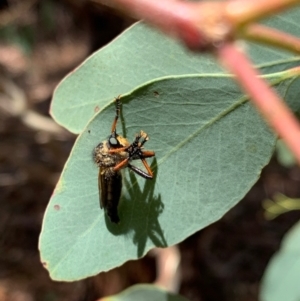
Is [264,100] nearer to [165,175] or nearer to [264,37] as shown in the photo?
[264,37]

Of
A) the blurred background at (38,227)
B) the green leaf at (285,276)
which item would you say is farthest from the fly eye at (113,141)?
the blurred background at (38,227)

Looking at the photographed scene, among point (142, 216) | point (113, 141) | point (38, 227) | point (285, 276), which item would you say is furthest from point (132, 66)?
point (38, 227)

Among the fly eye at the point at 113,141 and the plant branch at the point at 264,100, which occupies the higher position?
the plant branch at the point at 264,100

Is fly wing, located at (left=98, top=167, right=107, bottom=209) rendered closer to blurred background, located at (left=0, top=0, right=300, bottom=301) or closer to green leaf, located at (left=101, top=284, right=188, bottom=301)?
green leaf, located at (left=101, top=284, right=188, bottom=301)

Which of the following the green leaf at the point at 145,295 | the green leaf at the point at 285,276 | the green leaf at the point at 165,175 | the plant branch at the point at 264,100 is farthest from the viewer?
the green leaf at the point at 285,276

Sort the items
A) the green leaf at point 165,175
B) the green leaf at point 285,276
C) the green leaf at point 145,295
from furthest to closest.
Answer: the green leaf at point 285,276, the green leaf at point 145,295, the green leaf at point 165,175

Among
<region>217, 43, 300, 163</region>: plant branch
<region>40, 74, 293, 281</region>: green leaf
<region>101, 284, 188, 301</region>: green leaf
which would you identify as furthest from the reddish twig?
<region>101, 284, 188, 301</region>: green leaf

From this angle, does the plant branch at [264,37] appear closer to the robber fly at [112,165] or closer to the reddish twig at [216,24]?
the reddish twig at [216,24]
